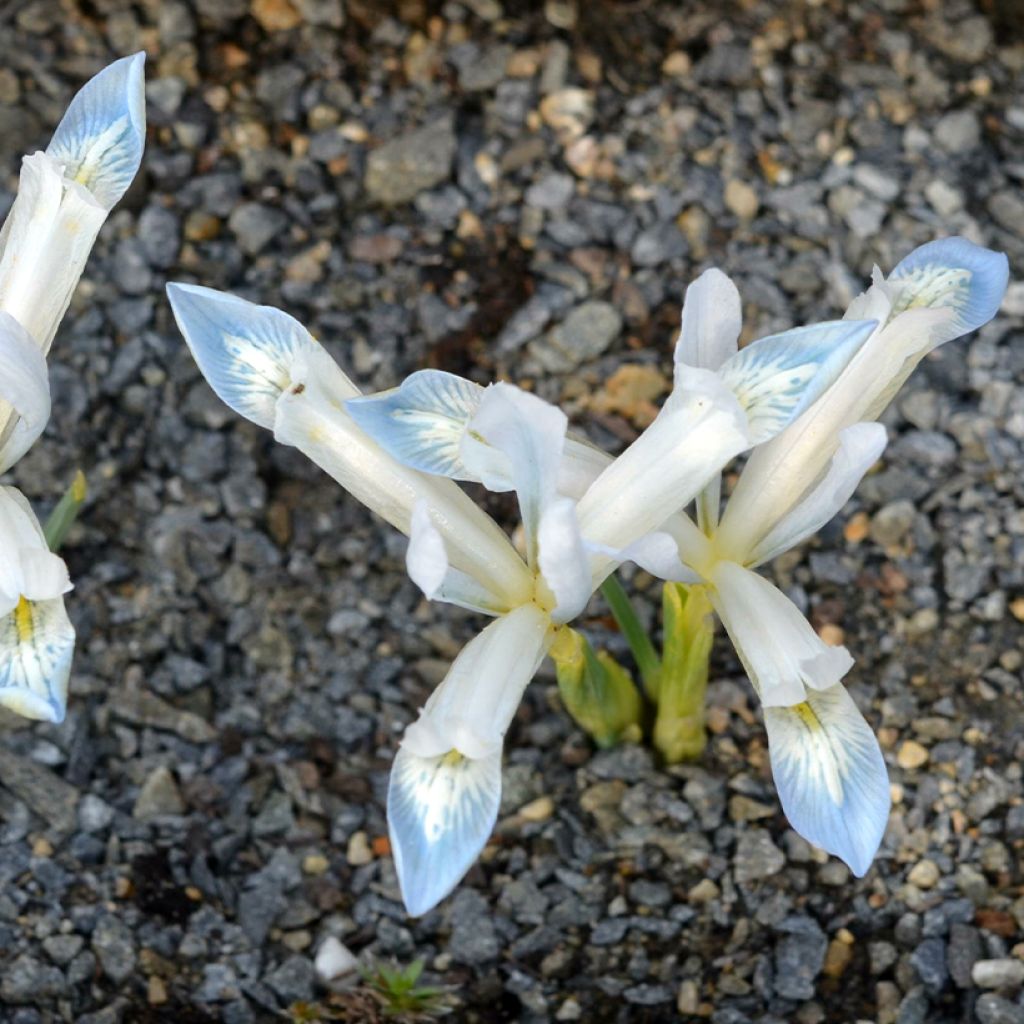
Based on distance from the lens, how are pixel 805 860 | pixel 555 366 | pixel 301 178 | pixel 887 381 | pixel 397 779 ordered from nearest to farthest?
pixel 397 779 → pixel 887 381 → pixel 805 860 → pixel 555 366 → pixel 301 178

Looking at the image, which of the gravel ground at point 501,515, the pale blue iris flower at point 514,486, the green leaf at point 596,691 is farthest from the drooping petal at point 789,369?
the gravel ground at point 501,515

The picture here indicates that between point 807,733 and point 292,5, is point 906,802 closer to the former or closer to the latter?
point 807,733

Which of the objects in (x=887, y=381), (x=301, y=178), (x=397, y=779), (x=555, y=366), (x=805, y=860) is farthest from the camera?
(x=301, y=178)

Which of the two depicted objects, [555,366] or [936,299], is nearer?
[936,299]

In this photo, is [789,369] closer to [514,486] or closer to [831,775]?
[514,486]

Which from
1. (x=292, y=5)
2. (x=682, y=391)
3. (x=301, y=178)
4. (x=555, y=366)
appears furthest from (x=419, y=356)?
(x=682, y=391)

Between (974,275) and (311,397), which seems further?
(974,275)

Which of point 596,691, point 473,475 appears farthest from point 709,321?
point 596,691

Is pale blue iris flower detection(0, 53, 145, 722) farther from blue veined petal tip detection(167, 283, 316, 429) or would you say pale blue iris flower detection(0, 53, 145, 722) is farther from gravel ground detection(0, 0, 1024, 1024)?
gravel ground detection(0, 0, 1024, 1024)
